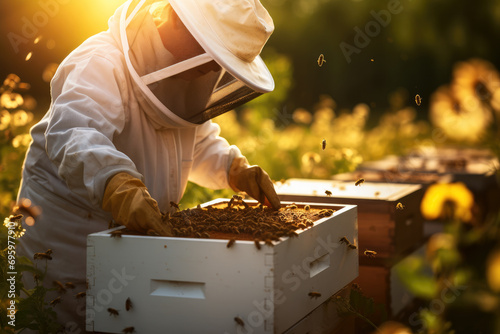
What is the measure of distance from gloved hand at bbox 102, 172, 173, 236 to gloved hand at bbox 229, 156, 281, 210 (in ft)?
2.69

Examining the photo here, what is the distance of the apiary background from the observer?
333cm

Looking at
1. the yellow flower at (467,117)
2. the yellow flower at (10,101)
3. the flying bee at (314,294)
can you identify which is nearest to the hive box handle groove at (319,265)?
the flying bee at (314,294)

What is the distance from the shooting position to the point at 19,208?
268 cm

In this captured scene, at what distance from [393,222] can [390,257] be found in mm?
211

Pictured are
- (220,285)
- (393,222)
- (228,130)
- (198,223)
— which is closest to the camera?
(220,285)

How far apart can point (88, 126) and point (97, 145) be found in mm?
158

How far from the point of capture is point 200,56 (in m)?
2.38

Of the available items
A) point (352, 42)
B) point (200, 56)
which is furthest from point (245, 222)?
point (352, 42)

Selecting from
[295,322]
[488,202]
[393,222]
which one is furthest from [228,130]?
[295,322]

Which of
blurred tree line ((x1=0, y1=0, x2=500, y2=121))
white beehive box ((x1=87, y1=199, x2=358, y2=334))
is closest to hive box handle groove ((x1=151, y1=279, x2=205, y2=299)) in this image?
white beehive box ((x1=87, y1=199, x2=358, y2=334))

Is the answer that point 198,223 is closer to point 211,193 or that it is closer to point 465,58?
point 211,193

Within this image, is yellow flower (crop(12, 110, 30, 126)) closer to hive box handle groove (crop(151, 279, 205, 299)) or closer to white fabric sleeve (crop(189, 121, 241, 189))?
white fabric sleeve (crop(189, 121, 241, 189))

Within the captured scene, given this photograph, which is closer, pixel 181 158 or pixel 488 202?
pixel 181 158

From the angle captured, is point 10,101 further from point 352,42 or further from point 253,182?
point 352,42
